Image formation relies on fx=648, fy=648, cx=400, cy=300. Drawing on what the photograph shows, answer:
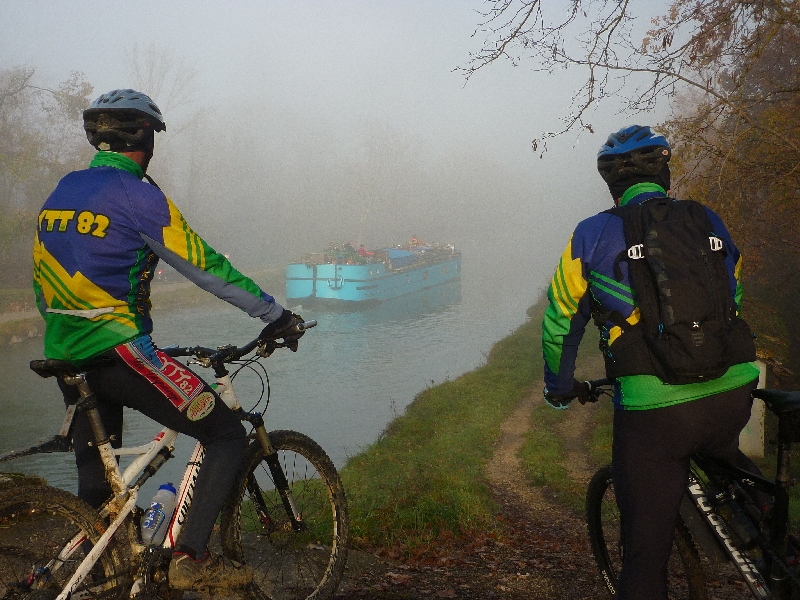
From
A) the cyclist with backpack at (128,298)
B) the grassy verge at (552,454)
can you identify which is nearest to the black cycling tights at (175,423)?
the cyclist with backpack at (128,298)

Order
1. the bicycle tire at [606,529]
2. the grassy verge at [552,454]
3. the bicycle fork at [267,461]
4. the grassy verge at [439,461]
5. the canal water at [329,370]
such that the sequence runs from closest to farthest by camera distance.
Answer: the bicycle fork at [267,461] → the bicycle tire at [606,529] → the grassy verge at [439,461] → the grassy verge at [552,454] → the canal water at [329,370]

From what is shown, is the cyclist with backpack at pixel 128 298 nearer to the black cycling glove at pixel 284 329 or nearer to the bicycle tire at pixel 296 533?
the black cycling glove at pixel 284 329

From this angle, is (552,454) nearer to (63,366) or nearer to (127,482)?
(127,482)

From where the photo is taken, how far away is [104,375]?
2752 mm

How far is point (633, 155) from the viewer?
2604 mm

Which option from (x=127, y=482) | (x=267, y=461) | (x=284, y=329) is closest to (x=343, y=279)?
(x=267, y=461)

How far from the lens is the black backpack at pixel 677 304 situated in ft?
7.29

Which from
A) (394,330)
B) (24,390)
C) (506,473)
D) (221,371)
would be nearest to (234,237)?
(394,330)

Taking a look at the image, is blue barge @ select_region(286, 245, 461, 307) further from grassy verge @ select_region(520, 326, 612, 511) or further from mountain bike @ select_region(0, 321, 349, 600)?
mountain bike @ select_region(0, 321, 349, 600)

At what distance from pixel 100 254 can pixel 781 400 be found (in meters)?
2.70

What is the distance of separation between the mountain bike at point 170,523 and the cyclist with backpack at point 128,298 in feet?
0.31

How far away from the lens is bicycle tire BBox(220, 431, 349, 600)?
11.4ft

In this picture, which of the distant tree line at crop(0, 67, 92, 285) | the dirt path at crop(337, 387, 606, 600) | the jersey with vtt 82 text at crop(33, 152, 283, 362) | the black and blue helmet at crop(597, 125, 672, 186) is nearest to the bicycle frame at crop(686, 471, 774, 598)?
the black and blue helmet at crop(597, 125, 672, 186)

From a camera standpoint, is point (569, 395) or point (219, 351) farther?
point (219, 351)
